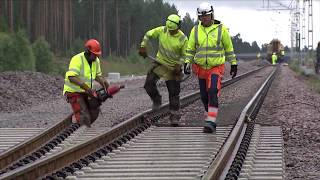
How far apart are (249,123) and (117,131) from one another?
2.61 m

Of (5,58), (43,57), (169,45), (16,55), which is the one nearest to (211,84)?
(169,45)

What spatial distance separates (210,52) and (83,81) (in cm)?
223

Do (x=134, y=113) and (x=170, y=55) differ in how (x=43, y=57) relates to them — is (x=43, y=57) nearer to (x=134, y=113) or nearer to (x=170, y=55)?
(x=134, y=113)

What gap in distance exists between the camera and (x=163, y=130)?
32.9 feet

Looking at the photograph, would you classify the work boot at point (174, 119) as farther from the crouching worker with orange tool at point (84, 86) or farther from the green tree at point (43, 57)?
the green tree at point (43, 57)

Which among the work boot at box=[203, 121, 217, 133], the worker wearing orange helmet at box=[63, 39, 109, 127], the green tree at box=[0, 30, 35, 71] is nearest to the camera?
the work boot at box=[203, 121, 217, 133]

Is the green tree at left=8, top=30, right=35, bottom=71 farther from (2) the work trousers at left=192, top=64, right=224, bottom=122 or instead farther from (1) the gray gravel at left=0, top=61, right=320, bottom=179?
(2) the work trousers at left=192, top=64, right=224, bottom=122

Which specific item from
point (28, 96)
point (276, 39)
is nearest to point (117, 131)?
point (28, 96)

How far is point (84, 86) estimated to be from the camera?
1016 centimetres

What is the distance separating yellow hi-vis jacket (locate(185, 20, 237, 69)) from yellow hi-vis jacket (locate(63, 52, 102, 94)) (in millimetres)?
1797

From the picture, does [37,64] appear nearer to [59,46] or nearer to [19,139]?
[19,139]

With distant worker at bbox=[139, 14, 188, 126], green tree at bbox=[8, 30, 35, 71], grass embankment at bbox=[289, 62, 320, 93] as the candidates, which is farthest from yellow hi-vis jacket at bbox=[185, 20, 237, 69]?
green tree at bbox=[8, 30, 35, 71]

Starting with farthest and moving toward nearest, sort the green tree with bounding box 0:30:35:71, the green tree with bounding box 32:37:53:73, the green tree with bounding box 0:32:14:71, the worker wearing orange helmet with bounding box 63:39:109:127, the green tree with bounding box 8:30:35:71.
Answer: the green tree with bounding box 32:37:53:73, the green tree with bounding box 8:30:35:71, the green tree with bounding box 0:30:35:71, the green tree with bounding box 0:32:14:71, the worker wearing orange helmet with bounding box 63:39:109:127

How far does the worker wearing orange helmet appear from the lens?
1026 centimetres
